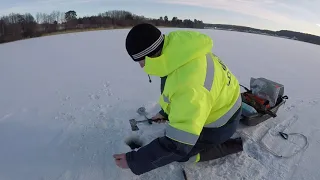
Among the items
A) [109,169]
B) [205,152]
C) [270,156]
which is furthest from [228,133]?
[109,169]

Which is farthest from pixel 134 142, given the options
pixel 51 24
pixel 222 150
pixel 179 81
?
pixel 51 24

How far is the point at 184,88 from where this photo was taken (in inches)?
51.6

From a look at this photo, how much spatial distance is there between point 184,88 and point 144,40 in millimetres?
333

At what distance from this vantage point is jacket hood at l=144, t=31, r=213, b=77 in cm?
136

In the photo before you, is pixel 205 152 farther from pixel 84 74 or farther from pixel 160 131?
pixel 84 74

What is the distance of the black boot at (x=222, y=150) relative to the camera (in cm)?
194

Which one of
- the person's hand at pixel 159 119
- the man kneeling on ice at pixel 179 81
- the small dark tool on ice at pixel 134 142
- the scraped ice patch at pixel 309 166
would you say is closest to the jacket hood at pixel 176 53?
the man kneeling on ice at pixel 179 81

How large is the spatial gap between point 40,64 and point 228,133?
558cm

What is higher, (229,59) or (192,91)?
(192,91)

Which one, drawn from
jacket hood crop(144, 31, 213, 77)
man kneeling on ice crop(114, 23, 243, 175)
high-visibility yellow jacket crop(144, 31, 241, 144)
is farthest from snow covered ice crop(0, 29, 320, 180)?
jacket hood crop(144, 31, 213, 77)

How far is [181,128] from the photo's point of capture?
1.34 meters

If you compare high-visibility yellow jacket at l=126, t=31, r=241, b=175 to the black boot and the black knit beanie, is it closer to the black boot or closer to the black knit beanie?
the black knit beanie

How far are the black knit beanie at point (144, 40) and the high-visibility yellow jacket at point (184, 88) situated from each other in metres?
0.04

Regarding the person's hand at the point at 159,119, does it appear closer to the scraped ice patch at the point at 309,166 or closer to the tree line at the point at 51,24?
the scraped ice patch at the point at 309,166
